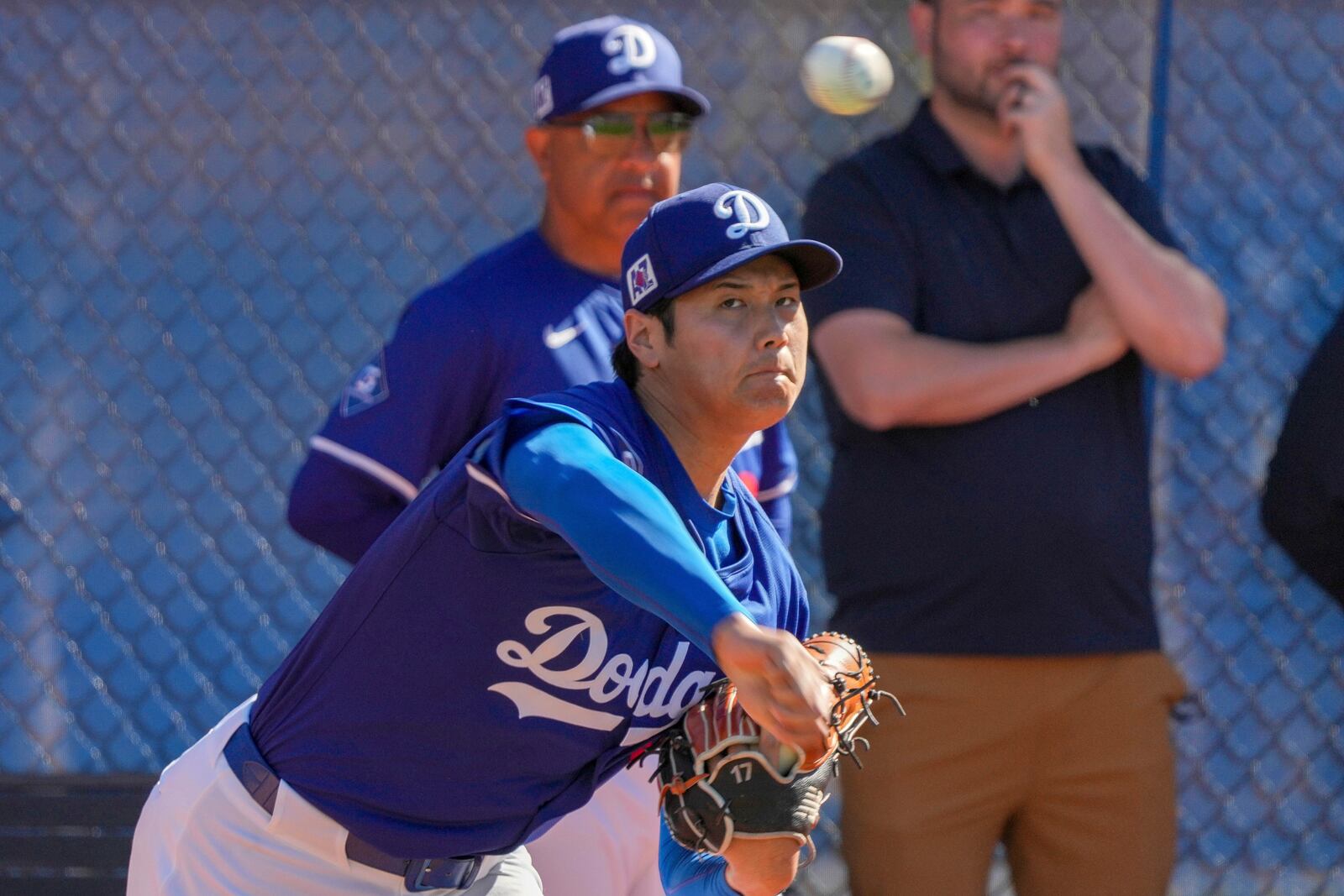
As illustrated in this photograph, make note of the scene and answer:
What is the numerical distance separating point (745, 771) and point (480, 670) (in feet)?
1.16

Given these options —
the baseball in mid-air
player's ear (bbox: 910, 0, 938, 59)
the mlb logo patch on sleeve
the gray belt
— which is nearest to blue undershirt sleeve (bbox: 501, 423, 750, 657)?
the gray belt

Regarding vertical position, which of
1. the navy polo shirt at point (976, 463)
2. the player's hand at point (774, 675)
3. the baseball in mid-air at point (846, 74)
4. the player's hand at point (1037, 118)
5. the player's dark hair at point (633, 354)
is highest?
the player's dark hair at point (633, 354)

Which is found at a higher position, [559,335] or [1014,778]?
[559,335]

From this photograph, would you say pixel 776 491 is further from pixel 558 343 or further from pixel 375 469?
pixel 375 469

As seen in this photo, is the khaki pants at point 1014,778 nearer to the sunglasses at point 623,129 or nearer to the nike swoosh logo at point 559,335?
the nike swoosh logo at point 559,335

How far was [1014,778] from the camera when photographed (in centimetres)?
308

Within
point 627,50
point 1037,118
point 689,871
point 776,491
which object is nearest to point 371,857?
point 689,871

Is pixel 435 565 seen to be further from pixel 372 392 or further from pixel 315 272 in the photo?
pixel 315 272

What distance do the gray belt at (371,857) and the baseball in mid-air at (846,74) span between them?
1911 millimetres

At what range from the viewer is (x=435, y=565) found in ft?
6.95

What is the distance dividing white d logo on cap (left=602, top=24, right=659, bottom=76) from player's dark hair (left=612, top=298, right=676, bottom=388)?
36.2 inches

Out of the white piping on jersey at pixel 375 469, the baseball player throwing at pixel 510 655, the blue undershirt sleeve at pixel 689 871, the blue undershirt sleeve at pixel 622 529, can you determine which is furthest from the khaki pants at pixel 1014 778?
the blue undershirt sleeve at pixel 622 529

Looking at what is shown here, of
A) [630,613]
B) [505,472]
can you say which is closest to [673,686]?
[630,613]

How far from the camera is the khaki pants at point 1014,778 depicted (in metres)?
3.04
